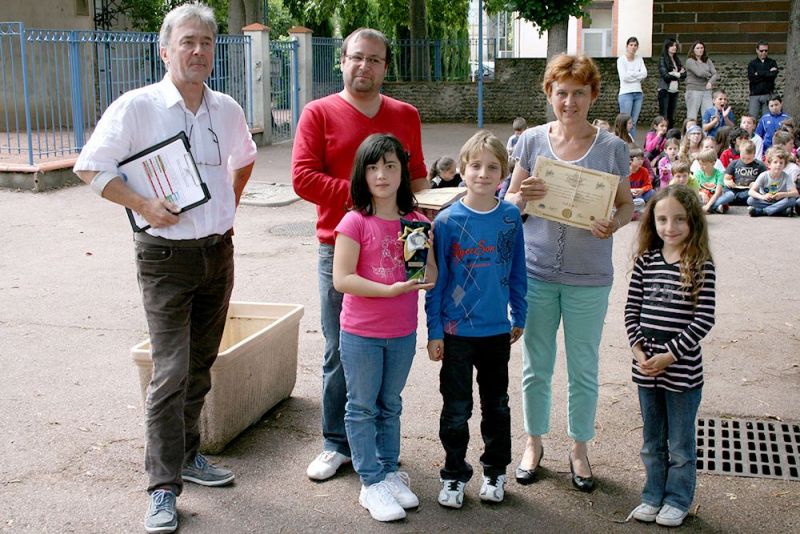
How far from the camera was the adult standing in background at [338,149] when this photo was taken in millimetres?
4434

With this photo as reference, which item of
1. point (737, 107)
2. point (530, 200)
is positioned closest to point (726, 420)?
point (530, 200)

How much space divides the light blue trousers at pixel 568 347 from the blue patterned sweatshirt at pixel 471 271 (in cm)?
34

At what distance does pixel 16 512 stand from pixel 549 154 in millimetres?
2834

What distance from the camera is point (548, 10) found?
849 inches

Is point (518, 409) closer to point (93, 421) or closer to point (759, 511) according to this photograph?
point (759, 511)

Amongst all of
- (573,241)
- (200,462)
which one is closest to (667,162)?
(573,241)

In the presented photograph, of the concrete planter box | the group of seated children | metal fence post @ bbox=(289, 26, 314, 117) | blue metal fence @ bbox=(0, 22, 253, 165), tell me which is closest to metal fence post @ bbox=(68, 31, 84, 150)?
blue metal fence @ bbox=(0, 22, 253, 165)

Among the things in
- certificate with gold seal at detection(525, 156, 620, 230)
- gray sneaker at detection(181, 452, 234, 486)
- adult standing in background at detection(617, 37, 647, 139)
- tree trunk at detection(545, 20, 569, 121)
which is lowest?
gray sneaker at detection(181, 452, 234, 486)

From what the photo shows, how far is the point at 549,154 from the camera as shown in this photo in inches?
178

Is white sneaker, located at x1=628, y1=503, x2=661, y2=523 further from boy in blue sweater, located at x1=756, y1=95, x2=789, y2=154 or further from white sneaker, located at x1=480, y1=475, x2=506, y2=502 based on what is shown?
boy in blue sweater, located at x1=756, y1=95, x2=789, y2=154

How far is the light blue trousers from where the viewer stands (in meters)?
4.54

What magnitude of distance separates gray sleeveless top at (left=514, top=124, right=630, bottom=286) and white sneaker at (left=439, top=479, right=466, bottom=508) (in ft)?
3.32

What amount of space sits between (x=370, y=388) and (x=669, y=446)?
130cm

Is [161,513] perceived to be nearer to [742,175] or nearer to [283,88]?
[742,175]
